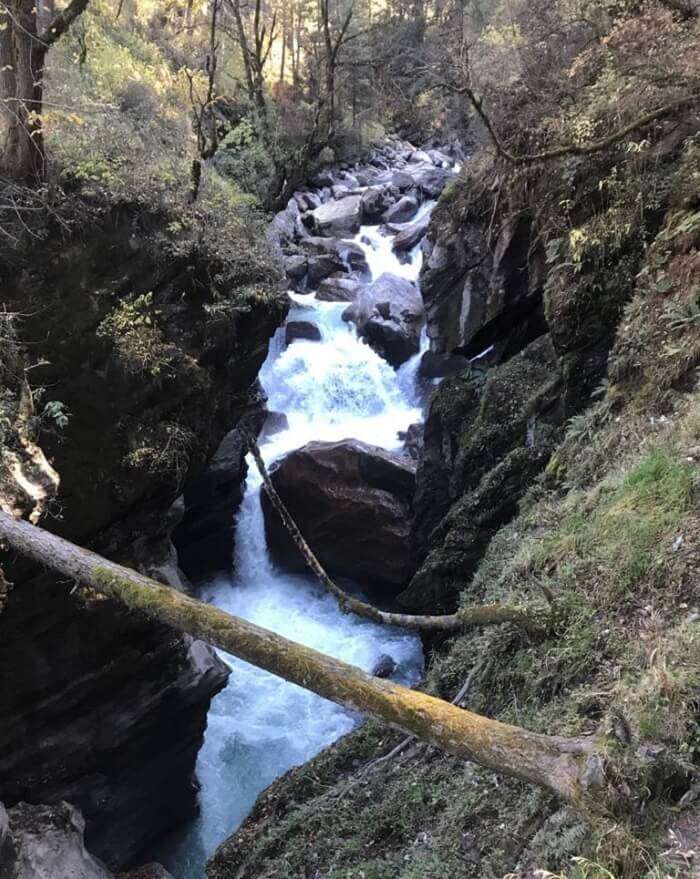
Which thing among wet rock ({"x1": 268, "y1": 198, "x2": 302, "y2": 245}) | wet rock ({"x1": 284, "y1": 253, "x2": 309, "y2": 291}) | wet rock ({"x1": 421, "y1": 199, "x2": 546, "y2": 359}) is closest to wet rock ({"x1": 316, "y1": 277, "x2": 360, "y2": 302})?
wet rock ({"x1": 284, "y1": 253, "x2": 309, "y2": 291})

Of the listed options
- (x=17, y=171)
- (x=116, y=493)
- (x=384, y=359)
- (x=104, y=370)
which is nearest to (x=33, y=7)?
(x=17, y=171)

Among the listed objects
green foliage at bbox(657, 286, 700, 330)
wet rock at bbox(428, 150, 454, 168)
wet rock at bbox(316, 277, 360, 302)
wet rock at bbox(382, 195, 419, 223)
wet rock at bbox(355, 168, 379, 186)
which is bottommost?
green foliage at bbox(657, 286, 700, 330)

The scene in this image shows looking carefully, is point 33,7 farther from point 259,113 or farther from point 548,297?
point 259,113

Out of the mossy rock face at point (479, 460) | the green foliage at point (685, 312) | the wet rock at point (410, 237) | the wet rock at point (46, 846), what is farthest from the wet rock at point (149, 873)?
the wet rock at point (410, 237)

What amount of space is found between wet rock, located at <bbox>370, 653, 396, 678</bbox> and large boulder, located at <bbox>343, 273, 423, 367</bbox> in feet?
28.3

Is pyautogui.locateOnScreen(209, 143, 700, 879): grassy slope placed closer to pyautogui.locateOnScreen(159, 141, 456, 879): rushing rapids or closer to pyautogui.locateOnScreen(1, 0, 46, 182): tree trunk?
pyautogui.locateOnScreen(159, 141, 456, 879): rushing rapids

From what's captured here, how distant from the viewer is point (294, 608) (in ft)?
44.7

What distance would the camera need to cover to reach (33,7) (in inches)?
284

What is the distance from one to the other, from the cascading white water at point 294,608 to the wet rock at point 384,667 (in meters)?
0.16

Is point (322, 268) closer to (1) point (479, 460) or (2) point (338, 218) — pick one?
(2) point (338, 218)

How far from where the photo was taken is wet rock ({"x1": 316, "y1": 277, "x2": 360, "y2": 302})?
19.7 meters

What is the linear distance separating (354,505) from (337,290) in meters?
8.98

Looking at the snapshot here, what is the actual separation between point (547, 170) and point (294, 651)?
8.68 meters

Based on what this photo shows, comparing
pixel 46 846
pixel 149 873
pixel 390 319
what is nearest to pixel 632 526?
pixel 46 846
